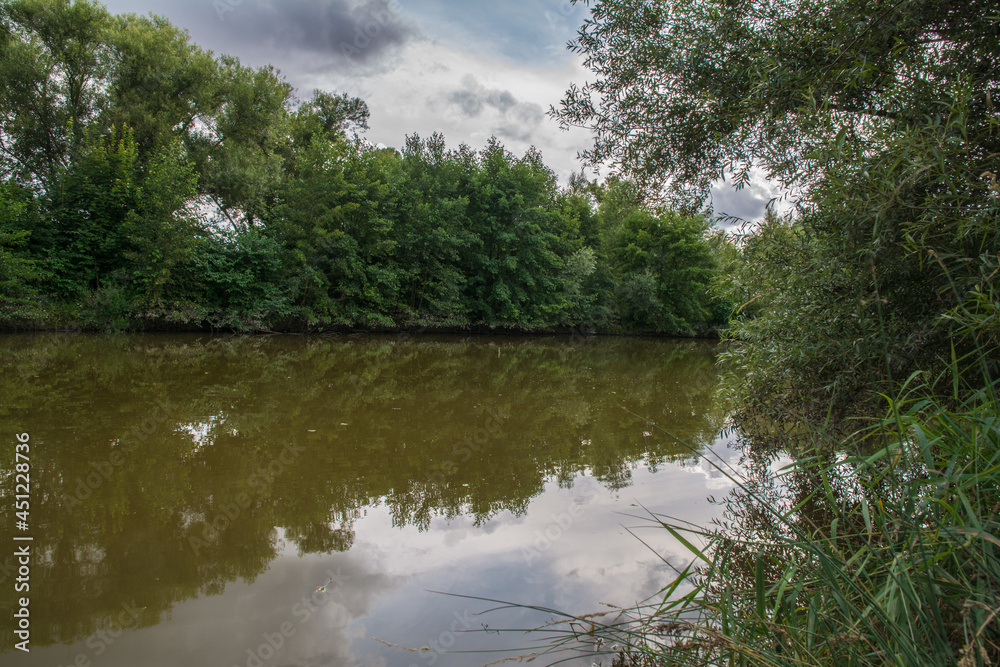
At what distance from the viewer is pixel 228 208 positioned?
73.6 feet

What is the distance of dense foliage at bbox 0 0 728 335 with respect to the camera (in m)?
16.5

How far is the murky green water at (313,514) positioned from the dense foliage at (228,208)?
9.07 metres

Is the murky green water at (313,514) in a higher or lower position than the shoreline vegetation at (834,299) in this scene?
lower

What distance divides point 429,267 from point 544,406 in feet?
53.7

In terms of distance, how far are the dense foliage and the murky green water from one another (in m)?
9.07

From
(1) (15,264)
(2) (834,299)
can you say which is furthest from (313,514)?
(1) (15,264)

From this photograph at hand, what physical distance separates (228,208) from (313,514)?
71.5 feet

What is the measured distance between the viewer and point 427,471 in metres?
5.13

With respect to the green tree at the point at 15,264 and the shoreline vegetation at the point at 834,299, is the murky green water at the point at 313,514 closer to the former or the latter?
the shoreline vegetation at the point at 834,299

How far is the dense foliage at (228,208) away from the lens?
16.5 metres

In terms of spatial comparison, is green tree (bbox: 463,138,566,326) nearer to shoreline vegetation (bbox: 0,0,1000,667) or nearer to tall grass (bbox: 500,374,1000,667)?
shoreline vegetation (bbox: 0,0,1000,667)

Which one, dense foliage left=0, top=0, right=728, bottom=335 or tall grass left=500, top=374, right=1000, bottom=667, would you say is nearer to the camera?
tall grass left=500, top=374, right=1000, bottom=667

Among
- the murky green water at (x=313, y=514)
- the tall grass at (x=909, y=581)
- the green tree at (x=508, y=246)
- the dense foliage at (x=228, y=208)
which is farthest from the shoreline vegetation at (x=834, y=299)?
the green tree at (x=508, y=246)

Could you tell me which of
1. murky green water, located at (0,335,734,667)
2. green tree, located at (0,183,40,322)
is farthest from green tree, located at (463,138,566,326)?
murky green water, located at (0,335,734,667)
